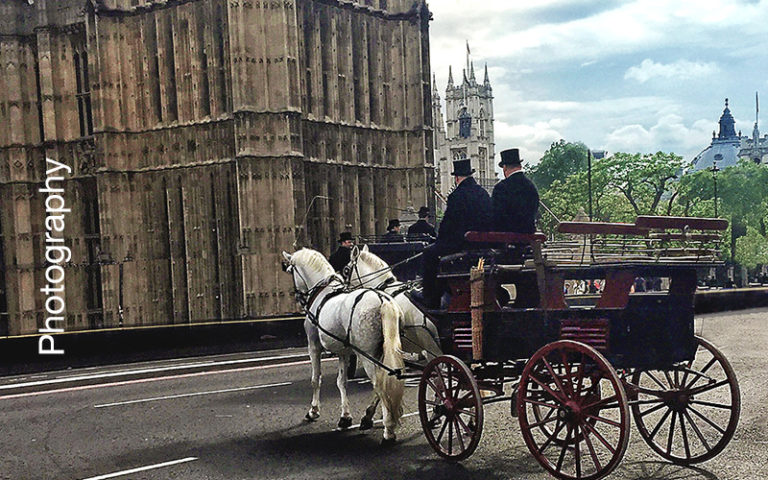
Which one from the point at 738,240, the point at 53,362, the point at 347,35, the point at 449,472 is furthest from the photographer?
the point at 738,240

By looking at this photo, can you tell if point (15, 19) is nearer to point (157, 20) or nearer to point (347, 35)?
point (157, 20)

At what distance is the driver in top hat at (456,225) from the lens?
348 inches

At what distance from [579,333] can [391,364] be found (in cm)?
231

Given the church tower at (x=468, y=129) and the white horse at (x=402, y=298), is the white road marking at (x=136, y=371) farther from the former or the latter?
the church tower at (x=468, y=129)

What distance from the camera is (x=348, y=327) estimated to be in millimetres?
9438

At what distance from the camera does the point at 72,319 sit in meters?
32.3

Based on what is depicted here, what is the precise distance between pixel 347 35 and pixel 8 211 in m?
17.0

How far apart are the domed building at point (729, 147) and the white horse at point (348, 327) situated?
11152 cm

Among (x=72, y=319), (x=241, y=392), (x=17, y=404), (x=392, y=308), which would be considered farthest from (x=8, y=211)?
(x=392, y=308)

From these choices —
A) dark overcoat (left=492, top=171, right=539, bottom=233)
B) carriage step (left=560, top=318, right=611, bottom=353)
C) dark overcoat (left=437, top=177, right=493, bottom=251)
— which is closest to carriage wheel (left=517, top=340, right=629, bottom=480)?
carriage step (left=560, top=318, right=611, bottom=353)

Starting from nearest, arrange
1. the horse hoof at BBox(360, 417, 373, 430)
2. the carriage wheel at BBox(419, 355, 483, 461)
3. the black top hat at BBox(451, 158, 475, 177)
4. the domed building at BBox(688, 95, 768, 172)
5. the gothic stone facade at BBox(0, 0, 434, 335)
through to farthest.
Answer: the carriage wheel at BBox(419, 355, 483, 461) → the black top hat at BBox(451, 158, 475, 177) → the horse hoof at BBox(360, 417, 373, 430) → the gothic stone facade at BBox(0, 0, 434, 335) → the domed building at BBox(688, 95, 768, 172)

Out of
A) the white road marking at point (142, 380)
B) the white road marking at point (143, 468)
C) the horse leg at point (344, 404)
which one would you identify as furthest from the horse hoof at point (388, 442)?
the white road marking at point (142, 380)

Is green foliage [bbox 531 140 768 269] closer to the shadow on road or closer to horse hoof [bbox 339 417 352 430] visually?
horse hoof [bbox 339 417 352 430]

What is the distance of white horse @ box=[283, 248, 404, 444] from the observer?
28.3 feet
